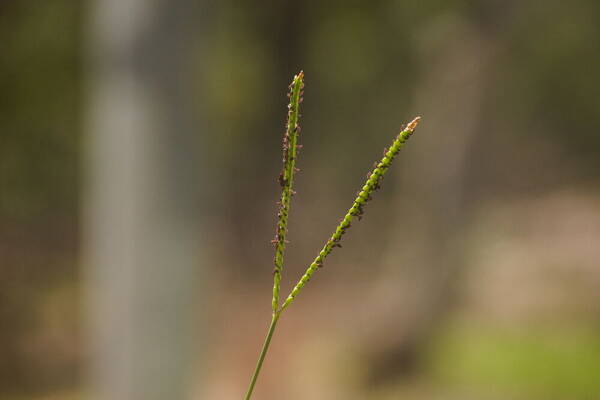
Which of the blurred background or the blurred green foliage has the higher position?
the blurred background

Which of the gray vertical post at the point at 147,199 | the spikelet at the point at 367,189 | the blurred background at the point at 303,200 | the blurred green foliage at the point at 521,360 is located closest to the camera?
the spikelet at the point at 367,189

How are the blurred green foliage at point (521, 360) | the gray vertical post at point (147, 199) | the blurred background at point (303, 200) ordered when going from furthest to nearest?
the blurred green foliage at point (521, 360)
the blurred background at point (303, 200)
the gray vertical post at point (147, 199)

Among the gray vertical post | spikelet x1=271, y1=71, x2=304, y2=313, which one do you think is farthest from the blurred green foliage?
spikelet x1=271, y1=71, x2=304, y2=313

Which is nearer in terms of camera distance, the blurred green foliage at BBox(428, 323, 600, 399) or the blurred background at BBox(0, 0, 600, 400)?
the blurred background at BBox(0, 0, 600, 400)

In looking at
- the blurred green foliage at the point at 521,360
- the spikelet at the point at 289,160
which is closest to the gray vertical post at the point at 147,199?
the blurred green foliage at the point at 521,360

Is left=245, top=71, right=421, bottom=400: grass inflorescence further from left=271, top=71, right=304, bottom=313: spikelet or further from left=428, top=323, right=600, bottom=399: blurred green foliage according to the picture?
left=428, top=323, right=600, bottom=399: blurred green foliage

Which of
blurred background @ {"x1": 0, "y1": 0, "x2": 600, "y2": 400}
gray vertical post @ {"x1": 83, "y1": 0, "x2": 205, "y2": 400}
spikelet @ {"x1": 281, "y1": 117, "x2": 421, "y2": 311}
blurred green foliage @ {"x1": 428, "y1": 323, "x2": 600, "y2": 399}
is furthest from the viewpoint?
blurred green foliage @ {"x1": 428, "y1": 323, "x2": 600, "y2": 399}

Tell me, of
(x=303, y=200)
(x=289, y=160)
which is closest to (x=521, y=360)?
A: (x=289, y=160)

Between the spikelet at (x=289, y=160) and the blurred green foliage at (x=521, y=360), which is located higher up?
A: the spikelet at (x=289, y=160)

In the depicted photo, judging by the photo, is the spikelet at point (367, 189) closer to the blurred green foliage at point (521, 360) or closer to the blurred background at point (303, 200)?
the blurred background at point (303, 200)
